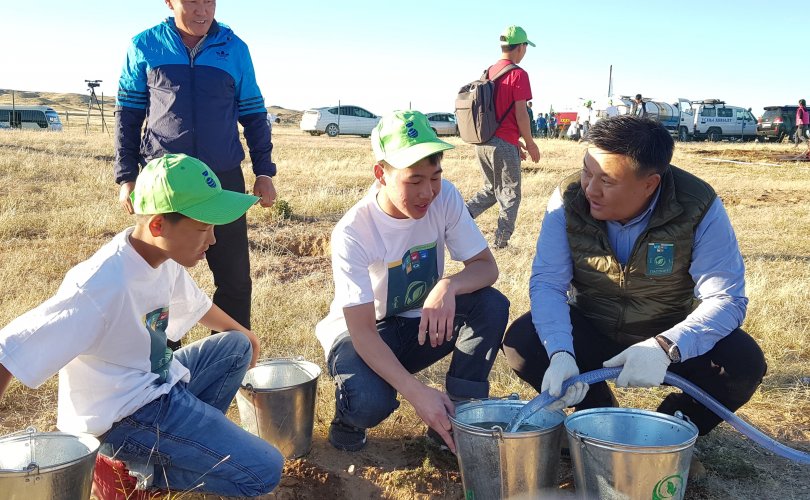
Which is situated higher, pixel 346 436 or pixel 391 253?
pixel 391 253

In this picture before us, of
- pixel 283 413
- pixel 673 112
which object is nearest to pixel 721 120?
pixel 673 112

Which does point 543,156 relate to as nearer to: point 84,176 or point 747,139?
point 84,176

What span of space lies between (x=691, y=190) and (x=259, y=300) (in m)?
2.79

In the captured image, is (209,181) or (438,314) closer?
(209,181)

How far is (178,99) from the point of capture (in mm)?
3240

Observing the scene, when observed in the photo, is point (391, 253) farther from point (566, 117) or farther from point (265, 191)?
point (566, 117)

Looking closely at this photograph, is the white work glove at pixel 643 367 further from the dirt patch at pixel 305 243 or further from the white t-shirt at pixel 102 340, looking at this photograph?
the dirt patch at pixel 305 243

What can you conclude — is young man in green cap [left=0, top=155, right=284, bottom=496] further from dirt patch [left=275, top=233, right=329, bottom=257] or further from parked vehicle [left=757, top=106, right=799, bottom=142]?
parked vehicle [left=757, top=106, right=799, bottom=142]

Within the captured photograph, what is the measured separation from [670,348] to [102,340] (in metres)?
1.74

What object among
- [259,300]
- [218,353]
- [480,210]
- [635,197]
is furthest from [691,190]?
[480,210]

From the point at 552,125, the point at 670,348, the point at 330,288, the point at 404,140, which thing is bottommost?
the point at 330,288

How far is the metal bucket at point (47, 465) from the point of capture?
6.24 feet

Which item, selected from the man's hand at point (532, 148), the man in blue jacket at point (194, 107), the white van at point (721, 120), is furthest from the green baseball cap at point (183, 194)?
the white van at point (721, 120)

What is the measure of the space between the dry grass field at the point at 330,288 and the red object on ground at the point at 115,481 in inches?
10.7
